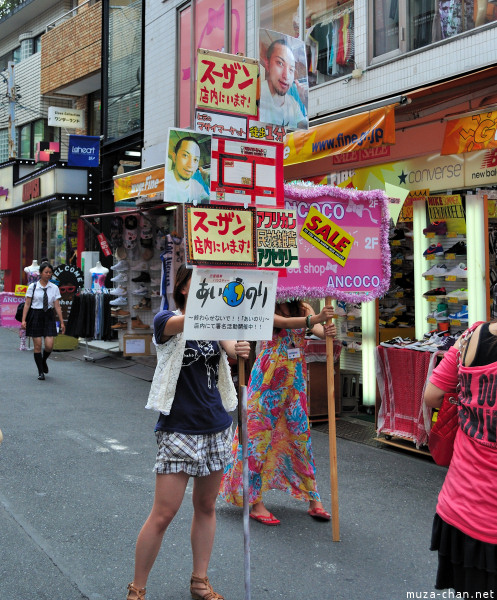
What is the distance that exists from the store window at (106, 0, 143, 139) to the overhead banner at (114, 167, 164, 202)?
431 cm

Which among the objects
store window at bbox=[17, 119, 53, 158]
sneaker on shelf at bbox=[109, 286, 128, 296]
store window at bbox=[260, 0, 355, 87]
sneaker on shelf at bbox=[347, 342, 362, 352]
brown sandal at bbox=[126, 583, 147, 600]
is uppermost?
store window at bbox=[17, 119, 53, 158]

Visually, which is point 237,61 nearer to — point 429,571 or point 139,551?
point 139,551

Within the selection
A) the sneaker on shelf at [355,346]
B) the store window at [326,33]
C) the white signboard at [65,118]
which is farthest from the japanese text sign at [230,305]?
the white signboard at [65,118]

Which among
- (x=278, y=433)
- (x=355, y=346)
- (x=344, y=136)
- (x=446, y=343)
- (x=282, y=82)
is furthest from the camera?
(x=355, y=346)

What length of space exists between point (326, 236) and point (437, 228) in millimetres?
2672

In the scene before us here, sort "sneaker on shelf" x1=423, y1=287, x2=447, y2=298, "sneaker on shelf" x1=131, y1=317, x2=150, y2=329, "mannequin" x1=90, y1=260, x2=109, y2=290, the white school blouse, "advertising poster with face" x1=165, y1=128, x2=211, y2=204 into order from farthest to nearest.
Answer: "mannequin" x1=90, y1=260, x2=109, y2=290, "sneaker on shelf" x1=131, y1=317, x2=150, y2=329, the white school blouse, "sneaker on shelf" x1=423, y1=287, x2=447, y2=298, "advertising poster with face" x1=165, y1=128, x2=211, y2=204

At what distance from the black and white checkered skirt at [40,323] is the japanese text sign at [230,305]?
28.3 feet

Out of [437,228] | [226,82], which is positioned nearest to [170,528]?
[226,82]

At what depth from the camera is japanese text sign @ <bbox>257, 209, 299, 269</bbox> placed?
4.05m

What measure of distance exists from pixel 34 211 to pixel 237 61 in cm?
2318

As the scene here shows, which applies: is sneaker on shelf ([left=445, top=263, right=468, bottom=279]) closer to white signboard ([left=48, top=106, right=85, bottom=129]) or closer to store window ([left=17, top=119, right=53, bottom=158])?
white signboard ([left=48, top=106, right=85, bottom=129])

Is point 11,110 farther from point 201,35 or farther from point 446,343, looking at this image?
point 446,343

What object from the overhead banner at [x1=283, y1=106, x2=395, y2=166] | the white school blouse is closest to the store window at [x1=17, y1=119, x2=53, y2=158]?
the white school blouse

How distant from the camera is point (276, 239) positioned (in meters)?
4.11
